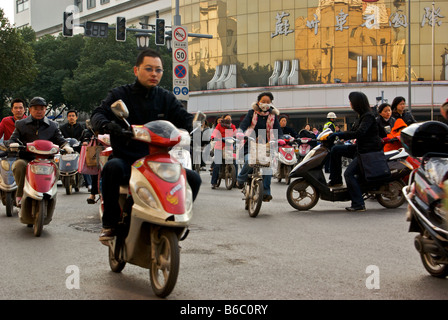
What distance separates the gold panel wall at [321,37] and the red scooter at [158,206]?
50903 mm

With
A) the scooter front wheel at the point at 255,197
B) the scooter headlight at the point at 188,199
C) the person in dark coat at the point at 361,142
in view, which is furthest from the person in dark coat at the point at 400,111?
the scooter headlight at the point at 188,199

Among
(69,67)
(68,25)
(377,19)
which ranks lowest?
(68,25)

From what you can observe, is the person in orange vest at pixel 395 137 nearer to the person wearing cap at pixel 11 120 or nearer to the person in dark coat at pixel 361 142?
the person in dark coat at pixel 361 142

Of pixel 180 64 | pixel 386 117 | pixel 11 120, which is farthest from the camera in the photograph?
pixel 180 64

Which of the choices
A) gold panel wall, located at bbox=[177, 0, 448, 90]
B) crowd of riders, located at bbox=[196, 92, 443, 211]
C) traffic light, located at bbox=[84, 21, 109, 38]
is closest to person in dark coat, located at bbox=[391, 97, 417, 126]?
crowd of riders, located at bbox=[196, 92, 443, 211]

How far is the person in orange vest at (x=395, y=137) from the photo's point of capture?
41.8 feet

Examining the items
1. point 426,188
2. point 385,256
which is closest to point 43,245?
point 385,256

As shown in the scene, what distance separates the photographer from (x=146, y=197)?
16.6ft

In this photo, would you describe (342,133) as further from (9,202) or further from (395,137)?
(9,202)

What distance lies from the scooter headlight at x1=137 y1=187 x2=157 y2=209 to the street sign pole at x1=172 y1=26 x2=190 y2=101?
572 inches

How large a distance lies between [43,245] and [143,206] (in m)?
3.36

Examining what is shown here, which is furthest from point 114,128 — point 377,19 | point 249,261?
point 377,19

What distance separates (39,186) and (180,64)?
11.7m
